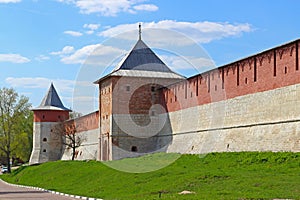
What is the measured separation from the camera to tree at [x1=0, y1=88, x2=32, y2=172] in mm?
44812

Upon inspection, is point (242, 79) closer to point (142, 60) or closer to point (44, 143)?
point (142, 60)

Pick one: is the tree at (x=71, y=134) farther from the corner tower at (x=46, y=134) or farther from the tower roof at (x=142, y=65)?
the tower roof at (x=142, y=65)

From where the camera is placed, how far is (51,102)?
50.2 meters

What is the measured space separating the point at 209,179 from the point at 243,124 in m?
7.53

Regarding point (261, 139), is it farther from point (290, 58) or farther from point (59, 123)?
point (59, 123)

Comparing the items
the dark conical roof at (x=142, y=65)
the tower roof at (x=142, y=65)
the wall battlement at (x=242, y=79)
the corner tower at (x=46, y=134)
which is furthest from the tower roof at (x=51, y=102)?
the wall battlement at (x=242, y=79)

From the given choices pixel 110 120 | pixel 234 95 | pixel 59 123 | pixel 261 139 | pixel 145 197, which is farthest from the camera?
pixel 59 123

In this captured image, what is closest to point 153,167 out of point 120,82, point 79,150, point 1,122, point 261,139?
point 261,139

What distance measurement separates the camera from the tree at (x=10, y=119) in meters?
44.8

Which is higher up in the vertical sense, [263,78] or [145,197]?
[263,78]

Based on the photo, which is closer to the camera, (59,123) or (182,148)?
(182,148)

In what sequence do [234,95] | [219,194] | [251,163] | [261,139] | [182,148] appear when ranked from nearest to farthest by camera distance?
[219,194] < [251,163] < [261,139] < [234,95] < [182,148]

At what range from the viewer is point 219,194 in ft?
38.3

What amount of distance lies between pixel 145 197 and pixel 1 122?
113 ft
